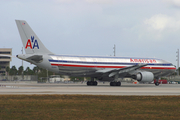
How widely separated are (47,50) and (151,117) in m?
32.0

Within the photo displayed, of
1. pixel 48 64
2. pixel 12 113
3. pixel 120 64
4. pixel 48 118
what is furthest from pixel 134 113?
pixel 120 64

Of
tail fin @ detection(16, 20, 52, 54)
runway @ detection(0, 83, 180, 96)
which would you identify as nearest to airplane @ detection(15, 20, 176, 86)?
tail fin @ detection(16, 20, 52, 54)

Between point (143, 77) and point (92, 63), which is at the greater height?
point (92, 63)

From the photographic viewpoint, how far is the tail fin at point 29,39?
40.6 metres

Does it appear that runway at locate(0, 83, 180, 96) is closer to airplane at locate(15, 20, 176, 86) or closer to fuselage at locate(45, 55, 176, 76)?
airplane at locate(15, 20, 176, 86)

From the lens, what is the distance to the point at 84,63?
43.8 metres

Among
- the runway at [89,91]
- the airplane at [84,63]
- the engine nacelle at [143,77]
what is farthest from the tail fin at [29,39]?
the engine nacelle at [143,77]

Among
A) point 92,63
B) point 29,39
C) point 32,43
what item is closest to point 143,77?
point 92,63

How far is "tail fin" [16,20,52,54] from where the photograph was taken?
40562mm

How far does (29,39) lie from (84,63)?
9.25m

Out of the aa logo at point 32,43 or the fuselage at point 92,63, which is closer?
the aa logo at point 32,43

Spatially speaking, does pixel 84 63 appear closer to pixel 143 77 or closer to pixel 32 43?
pixel 32 43

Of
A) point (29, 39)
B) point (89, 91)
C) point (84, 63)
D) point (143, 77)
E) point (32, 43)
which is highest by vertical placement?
point (29, 39)

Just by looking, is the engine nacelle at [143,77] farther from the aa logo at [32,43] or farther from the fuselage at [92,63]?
the aa logo at [32,43]
